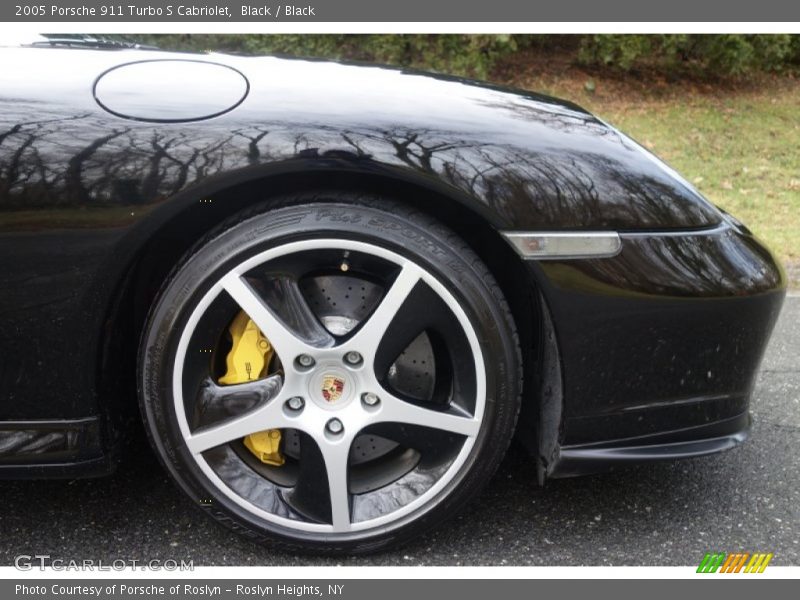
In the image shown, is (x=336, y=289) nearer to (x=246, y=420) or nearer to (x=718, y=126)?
(x=246, y=420)

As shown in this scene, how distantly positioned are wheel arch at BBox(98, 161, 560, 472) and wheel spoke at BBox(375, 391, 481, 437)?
0.23 meters

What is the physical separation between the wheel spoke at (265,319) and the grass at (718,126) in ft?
12.8

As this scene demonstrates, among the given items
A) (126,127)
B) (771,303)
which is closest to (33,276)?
(126,127)

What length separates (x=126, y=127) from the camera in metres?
1.71

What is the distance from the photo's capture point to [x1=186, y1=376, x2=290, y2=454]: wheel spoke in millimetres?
1823

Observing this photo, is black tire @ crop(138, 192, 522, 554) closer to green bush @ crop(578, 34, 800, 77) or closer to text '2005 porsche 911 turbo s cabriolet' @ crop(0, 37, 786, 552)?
text '2005 porsche 911 turbo s cabriolet' @ crop(0, 37, 786, 552)

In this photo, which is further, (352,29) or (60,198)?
(352,29)

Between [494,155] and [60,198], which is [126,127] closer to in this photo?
[60,198]

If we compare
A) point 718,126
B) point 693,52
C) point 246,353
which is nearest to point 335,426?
point 246,353

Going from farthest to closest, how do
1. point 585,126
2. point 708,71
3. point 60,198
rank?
point 708,71
point 585,126
point 60,198

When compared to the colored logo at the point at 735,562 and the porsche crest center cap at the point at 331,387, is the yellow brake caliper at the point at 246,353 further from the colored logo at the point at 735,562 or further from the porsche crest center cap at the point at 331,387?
the colored logo at the point at 735,562

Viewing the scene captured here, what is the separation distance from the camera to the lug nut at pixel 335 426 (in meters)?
1.84
